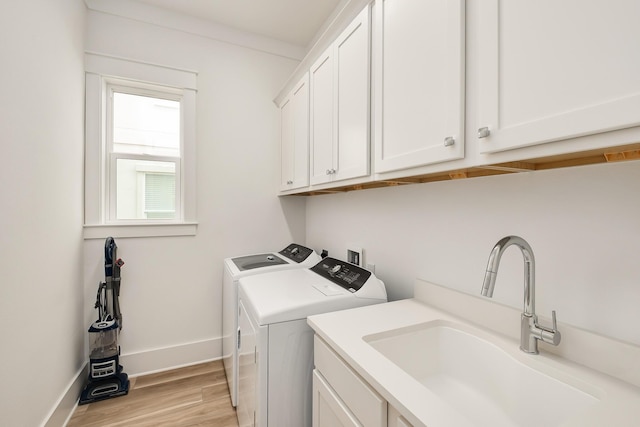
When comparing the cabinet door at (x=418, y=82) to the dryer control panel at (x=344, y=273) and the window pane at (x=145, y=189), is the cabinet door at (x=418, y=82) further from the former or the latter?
the window pane at (x=145, y=189)

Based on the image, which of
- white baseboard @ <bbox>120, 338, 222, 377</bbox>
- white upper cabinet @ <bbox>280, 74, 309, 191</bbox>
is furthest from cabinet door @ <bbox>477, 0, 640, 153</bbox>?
white baseboard @ <bbox>120, 338, 222, 377</bbox>

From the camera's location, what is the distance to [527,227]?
3.15 ft

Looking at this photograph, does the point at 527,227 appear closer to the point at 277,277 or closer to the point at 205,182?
the point at 277,277

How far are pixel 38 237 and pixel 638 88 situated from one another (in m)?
2.23

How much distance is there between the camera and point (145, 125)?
2359 mm

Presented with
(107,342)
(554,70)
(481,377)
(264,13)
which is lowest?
(107,342)

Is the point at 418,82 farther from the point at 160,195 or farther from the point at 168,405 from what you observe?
the point at 168,405

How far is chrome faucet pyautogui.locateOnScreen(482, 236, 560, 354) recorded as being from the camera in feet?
2.62

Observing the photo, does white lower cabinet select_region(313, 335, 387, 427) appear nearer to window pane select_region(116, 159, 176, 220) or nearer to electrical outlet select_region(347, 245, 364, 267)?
electrical outlet select_region(347, 245, 364, 267)

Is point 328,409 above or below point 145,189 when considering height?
below

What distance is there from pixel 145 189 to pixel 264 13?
176 cm

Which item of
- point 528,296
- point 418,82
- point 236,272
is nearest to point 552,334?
point 528,296

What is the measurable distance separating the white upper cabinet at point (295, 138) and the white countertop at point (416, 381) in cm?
110

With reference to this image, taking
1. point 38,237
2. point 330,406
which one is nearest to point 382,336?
point 330,406
